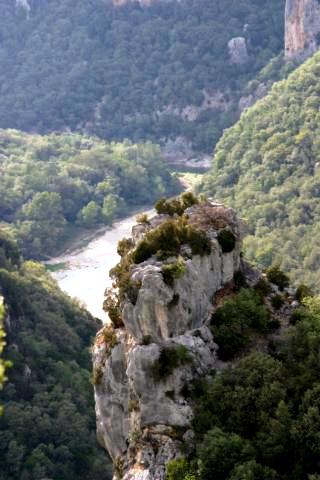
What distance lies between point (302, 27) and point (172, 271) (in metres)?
105

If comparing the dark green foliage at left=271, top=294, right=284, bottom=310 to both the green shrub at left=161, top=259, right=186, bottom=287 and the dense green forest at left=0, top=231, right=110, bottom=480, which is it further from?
the dense green forest at left=0, top=231, right=110, bottom=480

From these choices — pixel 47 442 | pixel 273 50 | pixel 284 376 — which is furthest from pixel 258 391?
pixel 273 50

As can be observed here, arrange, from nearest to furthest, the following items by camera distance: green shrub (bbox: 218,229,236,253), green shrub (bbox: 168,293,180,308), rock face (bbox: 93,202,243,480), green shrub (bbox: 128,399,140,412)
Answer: rock face (bbox: 93,202,243,480) < green shrub (bbox: 128,399,140,412) < green shrub (bbox: 168,293,180,308) < green shrub (bbox: 218,229,236,253)

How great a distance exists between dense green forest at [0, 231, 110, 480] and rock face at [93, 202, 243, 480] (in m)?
19.7

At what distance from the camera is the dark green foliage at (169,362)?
2661 cm

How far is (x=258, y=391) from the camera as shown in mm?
25609

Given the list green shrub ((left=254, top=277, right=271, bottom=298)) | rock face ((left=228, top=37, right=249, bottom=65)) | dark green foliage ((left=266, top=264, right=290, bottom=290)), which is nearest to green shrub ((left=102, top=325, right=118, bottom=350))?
green shrub ((left=254, top=277, right=271, bottom=298))

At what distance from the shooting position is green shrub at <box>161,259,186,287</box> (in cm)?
2762

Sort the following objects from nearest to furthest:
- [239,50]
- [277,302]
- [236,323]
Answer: [236,323]
[277,302]
[239,50]

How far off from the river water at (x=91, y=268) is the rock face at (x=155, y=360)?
1949 inches

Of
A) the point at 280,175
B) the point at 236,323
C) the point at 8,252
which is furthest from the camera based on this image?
the point at 280,175

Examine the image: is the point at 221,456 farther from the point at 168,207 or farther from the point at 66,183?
the point at 66,183

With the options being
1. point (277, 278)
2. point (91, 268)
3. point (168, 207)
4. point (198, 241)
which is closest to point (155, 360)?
point (198, 241)

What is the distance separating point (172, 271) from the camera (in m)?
27.8
